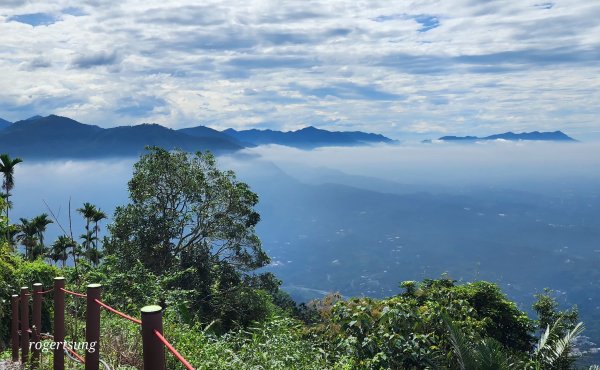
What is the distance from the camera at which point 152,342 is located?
2.43m

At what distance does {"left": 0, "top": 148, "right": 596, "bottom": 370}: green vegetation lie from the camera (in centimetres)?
729

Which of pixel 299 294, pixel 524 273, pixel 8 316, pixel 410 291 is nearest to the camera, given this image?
pixel 8 316

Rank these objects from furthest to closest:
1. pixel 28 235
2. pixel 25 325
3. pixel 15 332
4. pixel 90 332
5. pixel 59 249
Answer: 1. pixel 59 249
2. pixel 28 235
3. pixel 15 332
4. pixel 25 325
5. pixel 90 332

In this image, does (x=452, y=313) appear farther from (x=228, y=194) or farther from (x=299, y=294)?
(x=299, y=294)

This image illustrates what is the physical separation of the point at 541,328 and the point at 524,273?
19744 centimetres

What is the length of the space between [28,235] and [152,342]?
125 ft

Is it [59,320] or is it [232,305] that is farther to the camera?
[232,305]

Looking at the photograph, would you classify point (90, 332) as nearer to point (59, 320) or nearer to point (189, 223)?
point (59, 320)

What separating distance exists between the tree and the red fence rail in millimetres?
12893

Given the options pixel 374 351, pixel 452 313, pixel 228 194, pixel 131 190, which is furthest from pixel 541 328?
pixel 131 190

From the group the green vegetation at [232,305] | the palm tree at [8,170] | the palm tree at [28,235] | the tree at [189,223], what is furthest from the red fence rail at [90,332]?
the palm tree at [28,235]

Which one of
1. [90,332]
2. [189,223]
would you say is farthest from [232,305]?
[90,332]

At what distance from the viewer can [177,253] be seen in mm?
19406

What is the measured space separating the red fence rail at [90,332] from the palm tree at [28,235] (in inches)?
1302
